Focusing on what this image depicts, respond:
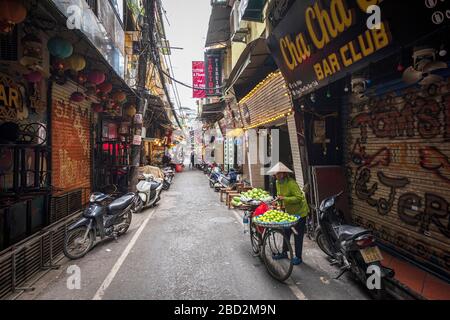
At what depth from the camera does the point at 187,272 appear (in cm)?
542

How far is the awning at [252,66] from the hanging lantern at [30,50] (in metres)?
5.73

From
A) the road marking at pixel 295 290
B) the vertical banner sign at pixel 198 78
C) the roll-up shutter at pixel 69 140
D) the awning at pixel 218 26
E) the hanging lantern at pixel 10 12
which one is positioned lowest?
the road marking at pixel 295 290

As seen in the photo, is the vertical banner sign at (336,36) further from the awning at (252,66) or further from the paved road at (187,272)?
the paved road at (187,272)

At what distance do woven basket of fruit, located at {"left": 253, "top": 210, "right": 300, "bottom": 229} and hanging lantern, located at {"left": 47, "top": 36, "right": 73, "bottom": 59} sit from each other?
574 centimetres

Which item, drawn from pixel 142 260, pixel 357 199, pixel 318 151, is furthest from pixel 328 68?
pixel 142 260

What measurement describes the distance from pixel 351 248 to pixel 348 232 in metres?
0.31

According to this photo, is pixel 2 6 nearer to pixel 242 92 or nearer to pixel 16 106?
pixel 16 106

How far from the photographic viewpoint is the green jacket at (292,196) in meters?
5.86

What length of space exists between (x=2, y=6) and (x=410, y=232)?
8.35 metres

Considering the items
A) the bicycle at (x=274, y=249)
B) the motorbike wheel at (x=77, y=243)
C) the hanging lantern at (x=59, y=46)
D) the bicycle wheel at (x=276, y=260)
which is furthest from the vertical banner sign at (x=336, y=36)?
the motorbike wheel at (x=77, y=243)

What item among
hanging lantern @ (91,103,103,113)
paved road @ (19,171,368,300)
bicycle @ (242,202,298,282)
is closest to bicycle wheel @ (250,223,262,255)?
bicycle @ (242,202,298,282)

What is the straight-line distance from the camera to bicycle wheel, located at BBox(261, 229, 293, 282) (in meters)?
5.02

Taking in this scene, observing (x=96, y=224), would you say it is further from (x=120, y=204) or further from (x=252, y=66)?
(x=252, y=66)

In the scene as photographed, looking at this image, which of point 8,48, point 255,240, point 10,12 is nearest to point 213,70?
point 8,48
